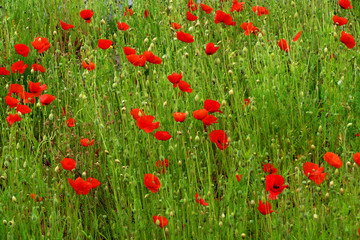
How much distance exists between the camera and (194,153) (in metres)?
2.15

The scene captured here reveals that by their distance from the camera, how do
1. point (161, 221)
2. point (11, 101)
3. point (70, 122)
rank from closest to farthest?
point (161, 221) → point (11, 101) → point (70, 122)

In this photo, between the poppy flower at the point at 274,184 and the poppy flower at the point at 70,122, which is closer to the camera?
the poppy flower at the point at 274,184

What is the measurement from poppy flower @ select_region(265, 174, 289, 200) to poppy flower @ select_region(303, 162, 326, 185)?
15 centimetres

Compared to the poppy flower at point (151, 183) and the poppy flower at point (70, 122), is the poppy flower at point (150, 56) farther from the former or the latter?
the poppy flower at point (151, 183)

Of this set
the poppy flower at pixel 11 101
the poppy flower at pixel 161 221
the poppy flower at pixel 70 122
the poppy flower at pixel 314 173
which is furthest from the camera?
the poppy flower at pixel 70 122

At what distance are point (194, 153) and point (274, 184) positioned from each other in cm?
56

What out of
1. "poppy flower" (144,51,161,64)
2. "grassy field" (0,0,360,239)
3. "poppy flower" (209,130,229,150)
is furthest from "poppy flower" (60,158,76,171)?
"poppy flower" (144,51,161,64)

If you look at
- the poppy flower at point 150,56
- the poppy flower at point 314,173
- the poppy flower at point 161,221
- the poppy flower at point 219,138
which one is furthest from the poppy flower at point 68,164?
the poppy flower at point 314,173

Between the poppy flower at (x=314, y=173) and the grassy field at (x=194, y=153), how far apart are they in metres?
0.05

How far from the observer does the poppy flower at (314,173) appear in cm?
178

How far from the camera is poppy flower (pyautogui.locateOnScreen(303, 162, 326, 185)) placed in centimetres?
178

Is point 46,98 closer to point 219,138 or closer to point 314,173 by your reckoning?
point 219,138

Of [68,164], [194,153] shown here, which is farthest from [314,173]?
[68,164]

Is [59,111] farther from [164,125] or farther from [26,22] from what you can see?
[26,22]
